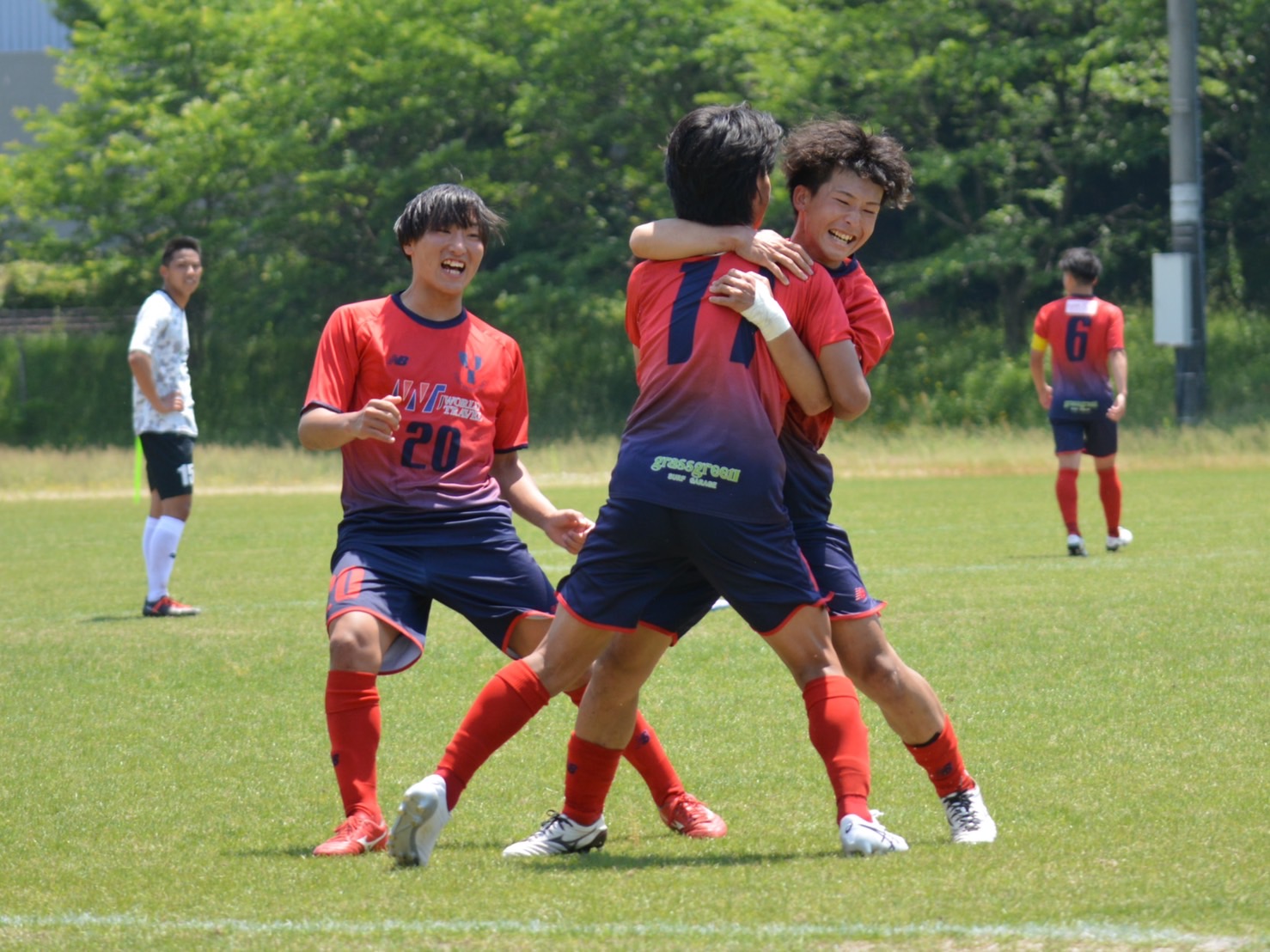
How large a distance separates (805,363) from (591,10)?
105ft

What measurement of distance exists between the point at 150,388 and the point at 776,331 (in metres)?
6.61

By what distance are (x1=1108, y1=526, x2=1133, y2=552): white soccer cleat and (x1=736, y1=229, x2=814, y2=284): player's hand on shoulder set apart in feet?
27.9

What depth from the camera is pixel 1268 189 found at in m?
30.2

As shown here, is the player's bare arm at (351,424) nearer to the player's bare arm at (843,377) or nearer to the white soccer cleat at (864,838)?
the player's bare arm at (843,377)

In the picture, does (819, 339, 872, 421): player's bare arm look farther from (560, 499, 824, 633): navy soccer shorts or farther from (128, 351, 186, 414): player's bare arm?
(128, 351, 186, 414): player's bare arm

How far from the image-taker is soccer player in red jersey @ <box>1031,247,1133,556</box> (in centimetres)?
1238

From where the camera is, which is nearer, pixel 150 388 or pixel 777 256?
pixel 777 256

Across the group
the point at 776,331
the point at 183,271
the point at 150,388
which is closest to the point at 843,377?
the point at 776,331

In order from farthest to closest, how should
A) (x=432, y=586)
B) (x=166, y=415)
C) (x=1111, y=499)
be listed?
1. (x=1111, y=499)
2. (x=166, y=415)
3. (x=432, y=586)

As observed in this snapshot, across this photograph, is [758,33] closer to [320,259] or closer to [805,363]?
[320,259]

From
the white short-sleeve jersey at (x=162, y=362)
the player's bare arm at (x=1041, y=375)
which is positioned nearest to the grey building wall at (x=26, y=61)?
the player's bare arm at (x=1041, y=375)

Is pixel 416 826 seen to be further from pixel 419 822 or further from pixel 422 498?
pixel 422 498

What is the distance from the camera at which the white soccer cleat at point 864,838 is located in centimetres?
430

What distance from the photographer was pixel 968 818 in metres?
4.52
